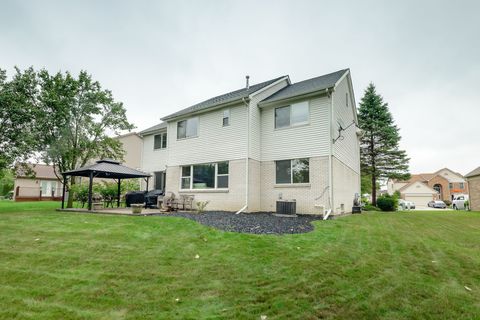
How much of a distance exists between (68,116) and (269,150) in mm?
12589

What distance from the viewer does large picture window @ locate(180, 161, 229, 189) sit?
13.1 m

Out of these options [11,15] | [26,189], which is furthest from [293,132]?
[26,189]

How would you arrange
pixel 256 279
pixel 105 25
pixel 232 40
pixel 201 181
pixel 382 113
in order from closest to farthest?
pixel 256 279
pixel 105 25
pixel 201 181
pixel 232 40
pixel 382 113

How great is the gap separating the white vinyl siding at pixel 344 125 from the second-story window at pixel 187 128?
7.83 m

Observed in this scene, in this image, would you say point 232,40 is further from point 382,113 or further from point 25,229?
point 382,113

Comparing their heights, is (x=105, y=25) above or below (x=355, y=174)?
above

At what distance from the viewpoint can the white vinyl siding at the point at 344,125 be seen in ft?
39.2

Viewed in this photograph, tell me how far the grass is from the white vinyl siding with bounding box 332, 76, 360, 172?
6.77 metres

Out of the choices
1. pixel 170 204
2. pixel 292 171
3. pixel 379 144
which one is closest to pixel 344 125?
pixel 292 171

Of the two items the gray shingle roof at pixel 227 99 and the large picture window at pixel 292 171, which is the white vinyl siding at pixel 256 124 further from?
the large picture window at pixel 292 171

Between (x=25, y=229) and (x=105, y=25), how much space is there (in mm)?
11007

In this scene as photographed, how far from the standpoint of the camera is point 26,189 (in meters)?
31.6

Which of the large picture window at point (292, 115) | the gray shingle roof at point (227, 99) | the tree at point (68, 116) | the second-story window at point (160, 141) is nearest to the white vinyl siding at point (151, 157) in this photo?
the second-story window at point (160, 141)

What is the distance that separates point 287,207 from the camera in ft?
34.7
